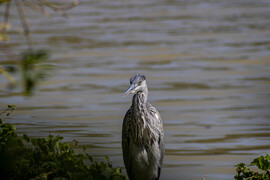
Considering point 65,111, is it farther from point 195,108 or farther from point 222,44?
point 222,44

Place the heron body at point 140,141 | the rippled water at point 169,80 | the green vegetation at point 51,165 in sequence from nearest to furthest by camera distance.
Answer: the green vegetation at point 51,165
the heron body at point 140,141
the rippled water at point 169,80

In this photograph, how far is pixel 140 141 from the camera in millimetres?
6758

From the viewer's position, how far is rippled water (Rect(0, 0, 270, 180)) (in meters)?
9.37

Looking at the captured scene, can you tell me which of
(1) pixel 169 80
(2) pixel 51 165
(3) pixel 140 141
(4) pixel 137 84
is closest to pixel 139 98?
(4) pixel 137 84

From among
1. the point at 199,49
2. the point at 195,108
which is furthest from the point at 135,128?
the point at 199,49

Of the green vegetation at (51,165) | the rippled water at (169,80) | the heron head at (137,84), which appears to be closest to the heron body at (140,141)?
the heron head at (137,84)

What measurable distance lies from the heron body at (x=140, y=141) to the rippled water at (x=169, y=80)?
1.32 meters

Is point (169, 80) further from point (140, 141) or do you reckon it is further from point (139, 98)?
point (140, 141)

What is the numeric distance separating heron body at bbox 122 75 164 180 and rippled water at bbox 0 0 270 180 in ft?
4.32

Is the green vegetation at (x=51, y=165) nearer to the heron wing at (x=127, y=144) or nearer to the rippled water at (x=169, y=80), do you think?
the heron wing at (x=127, y=144)

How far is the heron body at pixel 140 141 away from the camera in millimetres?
6746

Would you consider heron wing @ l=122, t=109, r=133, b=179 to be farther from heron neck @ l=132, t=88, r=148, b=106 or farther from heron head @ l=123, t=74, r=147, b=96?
heron head @ l=123, t=74, r=147, b=96

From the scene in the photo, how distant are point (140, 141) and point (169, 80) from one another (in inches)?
269

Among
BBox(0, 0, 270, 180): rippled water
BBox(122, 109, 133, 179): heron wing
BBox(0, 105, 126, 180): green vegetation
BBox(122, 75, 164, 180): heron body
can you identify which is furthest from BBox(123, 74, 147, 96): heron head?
BBox(0, 0, 270, 180): rippled water
